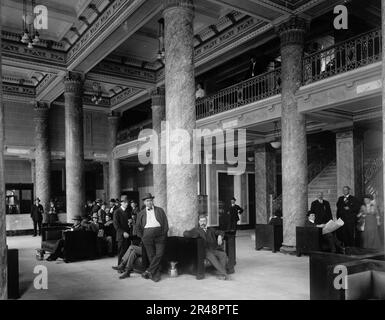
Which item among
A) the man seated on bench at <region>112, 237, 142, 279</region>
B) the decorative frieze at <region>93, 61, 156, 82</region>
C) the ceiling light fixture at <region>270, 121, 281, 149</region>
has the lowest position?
the man seated on bench at <region>112, 237, 142, 279</region>

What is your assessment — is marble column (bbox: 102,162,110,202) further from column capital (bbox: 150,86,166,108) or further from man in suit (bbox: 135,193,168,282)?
man in suit (bbox: 135,193,168,282)

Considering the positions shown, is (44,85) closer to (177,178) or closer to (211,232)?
(177,178)

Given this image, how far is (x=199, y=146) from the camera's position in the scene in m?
→ 16.6

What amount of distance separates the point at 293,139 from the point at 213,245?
4703 mm

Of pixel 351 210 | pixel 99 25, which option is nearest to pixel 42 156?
pixel 99 25

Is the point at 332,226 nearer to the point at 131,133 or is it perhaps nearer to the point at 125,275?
the point at 125,275

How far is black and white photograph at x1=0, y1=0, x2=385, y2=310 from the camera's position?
21.9 ft

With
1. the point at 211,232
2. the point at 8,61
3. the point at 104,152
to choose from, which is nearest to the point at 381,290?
the point at 211,232

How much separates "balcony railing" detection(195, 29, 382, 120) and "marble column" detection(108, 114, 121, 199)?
23.9ft

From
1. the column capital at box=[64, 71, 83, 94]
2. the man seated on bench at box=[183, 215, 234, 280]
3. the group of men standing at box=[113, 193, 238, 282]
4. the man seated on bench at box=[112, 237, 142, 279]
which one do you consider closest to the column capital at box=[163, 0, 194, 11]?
the group of men standing at box=[113, 193, 238, 282]

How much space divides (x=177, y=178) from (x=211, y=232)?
1.40 meters

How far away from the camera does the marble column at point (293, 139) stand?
1093cm

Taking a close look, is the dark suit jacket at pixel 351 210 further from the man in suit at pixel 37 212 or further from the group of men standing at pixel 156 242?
the man in suit at pixel 37 212

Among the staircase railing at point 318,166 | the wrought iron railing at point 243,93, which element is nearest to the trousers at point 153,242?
the wrought iron railing at point 243,93
